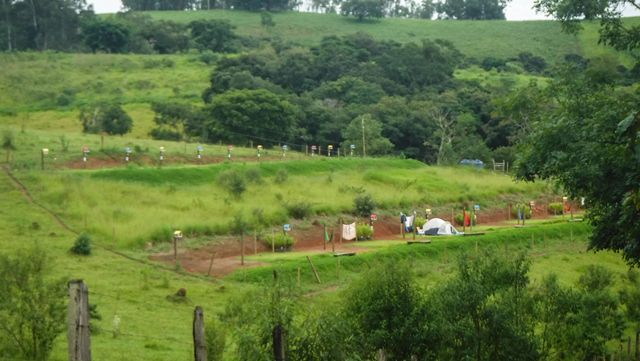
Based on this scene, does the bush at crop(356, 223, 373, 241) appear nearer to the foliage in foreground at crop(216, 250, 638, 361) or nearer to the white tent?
the white tent

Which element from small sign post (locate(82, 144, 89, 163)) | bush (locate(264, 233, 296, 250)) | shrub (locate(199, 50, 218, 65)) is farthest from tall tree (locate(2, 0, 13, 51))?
bush (locate(264, 233, 296, 250))

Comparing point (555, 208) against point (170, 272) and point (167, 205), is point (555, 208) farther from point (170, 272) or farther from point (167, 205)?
point (170, 272)

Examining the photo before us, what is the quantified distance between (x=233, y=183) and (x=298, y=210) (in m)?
4.11

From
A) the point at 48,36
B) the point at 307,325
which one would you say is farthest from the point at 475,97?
the point at 307,325

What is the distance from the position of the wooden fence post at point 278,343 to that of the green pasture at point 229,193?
2601 centimetres

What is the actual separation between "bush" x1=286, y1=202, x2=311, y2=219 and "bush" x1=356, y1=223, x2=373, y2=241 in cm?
300

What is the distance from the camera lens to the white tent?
169 feet

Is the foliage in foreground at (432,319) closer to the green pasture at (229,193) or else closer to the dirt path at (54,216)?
the dirt path at (54,216)

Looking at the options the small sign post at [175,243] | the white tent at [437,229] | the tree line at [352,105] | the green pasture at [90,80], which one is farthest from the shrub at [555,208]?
the green pasture at [90,80]

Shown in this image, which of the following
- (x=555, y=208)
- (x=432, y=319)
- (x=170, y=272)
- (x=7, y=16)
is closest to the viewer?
(x=432, y=319)

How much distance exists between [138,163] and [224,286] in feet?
79.1

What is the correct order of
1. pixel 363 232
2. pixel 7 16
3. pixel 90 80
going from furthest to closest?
pixel 7 16, pixel 90 80, pixel 363 232

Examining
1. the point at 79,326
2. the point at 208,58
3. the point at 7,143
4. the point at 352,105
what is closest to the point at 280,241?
the point at 7,143

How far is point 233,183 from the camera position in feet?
167
